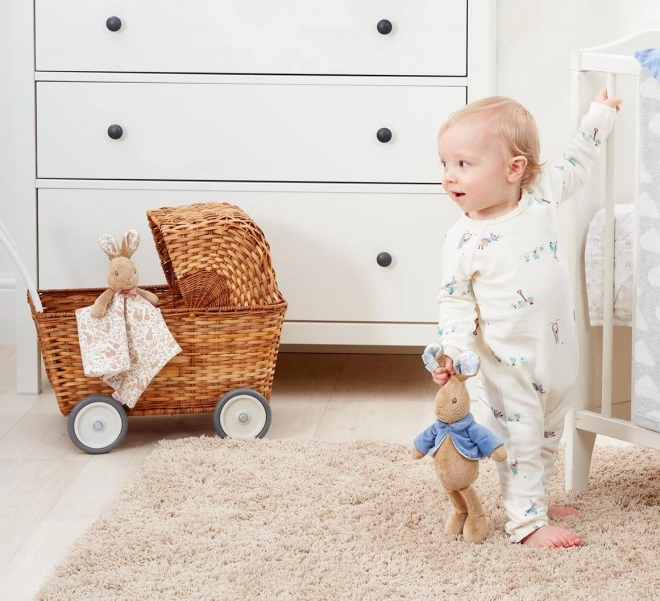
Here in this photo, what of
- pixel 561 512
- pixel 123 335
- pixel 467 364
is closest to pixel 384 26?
pixel 123 335

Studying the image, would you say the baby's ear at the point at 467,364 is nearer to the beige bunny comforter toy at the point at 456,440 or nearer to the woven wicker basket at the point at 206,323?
the beige bunny comforter toy at the point at 456,440

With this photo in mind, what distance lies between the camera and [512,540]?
1278 millimetres

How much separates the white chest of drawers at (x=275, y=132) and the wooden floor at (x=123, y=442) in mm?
156

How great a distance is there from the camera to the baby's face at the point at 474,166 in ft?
4.08

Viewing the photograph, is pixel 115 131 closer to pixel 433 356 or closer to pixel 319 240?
pixel 319 240

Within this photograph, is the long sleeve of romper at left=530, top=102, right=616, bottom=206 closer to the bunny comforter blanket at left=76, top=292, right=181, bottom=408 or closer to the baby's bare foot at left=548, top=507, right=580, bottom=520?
the baby's bare foot at left=548, top=507, right=580, bottom=520

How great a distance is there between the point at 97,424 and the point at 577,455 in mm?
826

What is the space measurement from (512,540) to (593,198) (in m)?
0.52

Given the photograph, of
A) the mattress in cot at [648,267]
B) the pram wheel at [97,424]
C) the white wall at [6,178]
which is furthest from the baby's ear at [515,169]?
the white wall at [6,178]

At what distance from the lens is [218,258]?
5.60 ft

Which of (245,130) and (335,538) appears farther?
(245,130)

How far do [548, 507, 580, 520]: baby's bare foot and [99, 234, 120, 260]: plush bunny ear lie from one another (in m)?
0.85

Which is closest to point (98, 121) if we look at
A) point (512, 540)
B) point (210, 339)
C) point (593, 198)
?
point (210, 339)

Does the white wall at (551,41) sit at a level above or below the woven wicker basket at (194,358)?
above
